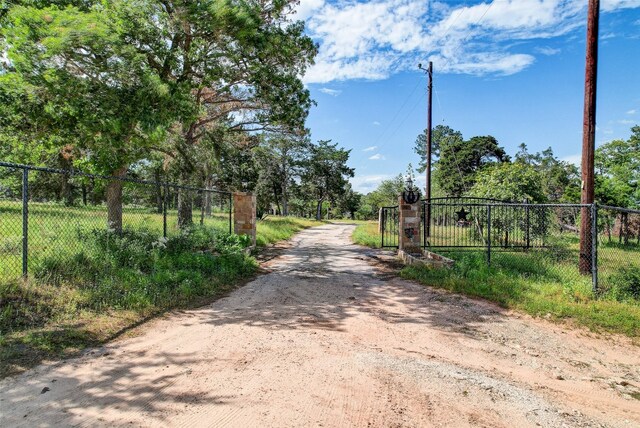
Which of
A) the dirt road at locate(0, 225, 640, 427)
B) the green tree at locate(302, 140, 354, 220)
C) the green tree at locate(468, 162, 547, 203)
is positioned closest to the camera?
the dirt road at locate(0, 225, 640, 427)

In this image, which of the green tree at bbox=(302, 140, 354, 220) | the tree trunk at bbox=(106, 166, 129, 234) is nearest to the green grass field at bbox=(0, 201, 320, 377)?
the tree trunk at bbox=(106, 166, 129, 234)

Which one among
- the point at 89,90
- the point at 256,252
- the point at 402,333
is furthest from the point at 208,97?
the point at 402,333

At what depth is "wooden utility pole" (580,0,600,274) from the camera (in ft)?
24.8

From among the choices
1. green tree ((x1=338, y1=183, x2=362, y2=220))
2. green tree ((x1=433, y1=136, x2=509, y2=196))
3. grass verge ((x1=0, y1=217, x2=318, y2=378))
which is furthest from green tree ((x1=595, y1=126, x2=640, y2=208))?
green tree ((x1=338, y1=183, x2=362, y2=220))

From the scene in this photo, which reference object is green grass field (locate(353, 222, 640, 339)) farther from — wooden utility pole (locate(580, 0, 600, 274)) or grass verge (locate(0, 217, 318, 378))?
grass verge (locate(0, 217, 318, 378))

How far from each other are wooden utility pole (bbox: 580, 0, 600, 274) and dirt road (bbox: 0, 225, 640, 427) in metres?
3.39

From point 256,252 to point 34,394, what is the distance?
9343 millimetres

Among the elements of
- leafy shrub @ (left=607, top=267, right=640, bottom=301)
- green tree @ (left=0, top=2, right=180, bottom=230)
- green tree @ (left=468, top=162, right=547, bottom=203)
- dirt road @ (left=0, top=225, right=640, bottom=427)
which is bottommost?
dirt road @ (left=0, top=225, right=640, bottom=427)

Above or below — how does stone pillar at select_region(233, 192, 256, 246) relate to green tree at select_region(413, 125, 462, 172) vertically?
below

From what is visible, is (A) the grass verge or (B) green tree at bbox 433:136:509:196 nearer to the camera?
(A) the grass verge

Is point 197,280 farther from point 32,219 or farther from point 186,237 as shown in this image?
point 32,219

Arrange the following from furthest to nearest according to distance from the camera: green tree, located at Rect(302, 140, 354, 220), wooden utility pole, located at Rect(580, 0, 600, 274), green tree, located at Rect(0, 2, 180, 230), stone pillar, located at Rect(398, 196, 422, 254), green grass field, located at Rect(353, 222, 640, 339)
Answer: green tree, located at Rect(302, 140, 354, 220)
stone pillar, located at Rect(398, 196, 422, 254)
wooden utility pole, located at Rect(580, 0, 600, 274)
green tree, located at Rect(0, 2, 180, 230)
green grass field, located at Rect(353, 222, 640, 339)

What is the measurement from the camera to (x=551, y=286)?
6.75 m

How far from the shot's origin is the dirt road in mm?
2740
